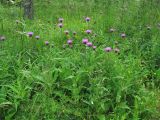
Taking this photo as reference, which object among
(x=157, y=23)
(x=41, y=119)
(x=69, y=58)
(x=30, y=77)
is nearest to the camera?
(x=41, y=119)

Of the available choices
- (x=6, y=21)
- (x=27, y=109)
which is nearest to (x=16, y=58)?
(x=27, y=109)

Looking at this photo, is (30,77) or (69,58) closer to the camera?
(30,77)

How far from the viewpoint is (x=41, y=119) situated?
3342 millimetres

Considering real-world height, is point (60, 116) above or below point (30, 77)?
below

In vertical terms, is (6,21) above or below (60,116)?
above

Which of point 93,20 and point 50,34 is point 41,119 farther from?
point 93,20

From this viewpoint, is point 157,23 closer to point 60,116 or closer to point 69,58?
point 69,58

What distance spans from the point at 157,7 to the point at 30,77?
9.91 feet

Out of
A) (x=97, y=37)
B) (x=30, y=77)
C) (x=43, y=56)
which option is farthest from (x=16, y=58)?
(x=97, y=37)

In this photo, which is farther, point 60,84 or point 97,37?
point 97,37

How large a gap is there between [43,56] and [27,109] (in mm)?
829

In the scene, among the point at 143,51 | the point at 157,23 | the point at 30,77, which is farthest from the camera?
the point at 157,23

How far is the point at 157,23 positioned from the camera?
210 inches

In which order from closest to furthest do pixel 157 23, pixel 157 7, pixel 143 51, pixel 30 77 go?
pixel 30 77
pixel 143 51
pixel 157 23
pixel 157 7
